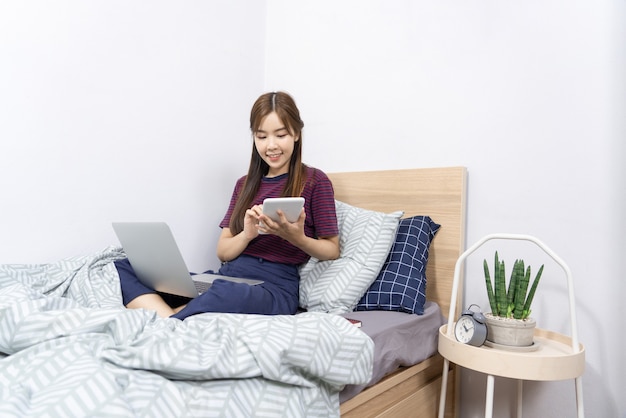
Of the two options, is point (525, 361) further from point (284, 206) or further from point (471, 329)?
point (284, 206)

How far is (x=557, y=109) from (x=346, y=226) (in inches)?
28.4

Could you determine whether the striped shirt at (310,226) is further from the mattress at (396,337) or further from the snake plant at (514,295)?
the snake plant at (514,295)

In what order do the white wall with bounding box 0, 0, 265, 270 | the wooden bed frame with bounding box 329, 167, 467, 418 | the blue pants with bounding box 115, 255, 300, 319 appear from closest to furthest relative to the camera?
the blue pants with bounding box 115, 255, 300, 319 < the wooden bed frame with bounding box 329, 167, 467, 418 < the white wall with bounding box 0, 0, 265, 270

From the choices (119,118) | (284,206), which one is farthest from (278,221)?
(119,118)

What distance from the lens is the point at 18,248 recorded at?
1324 millimetres

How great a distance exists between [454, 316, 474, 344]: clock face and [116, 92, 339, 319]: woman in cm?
40

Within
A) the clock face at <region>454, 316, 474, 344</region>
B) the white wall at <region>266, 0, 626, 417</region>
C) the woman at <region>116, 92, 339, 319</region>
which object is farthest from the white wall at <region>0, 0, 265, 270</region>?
the clock face at <region>454, 316, 474, 344</region>

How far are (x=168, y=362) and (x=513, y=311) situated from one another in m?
0.85

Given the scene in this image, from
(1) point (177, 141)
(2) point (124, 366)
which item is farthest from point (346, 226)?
(2) point (124, 366)

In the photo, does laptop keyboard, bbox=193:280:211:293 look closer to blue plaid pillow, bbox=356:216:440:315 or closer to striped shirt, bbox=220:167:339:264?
striped shirt, bbox=220:167:339:264

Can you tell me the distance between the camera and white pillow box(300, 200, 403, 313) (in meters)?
1.27

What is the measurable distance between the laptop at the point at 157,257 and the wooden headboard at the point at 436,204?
753 mm

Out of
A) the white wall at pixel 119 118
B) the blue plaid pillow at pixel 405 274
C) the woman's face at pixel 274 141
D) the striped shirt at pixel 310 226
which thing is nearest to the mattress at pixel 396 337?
the blue plaid pillow at pixel 405 274

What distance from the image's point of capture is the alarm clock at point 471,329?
3.60 feet
